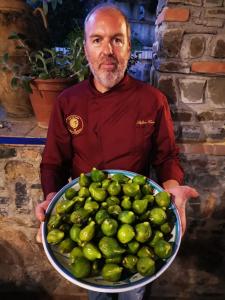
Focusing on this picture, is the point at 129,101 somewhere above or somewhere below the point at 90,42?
below

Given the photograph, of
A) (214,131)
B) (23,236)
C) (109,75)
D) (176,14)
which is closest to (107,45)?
(109,75)

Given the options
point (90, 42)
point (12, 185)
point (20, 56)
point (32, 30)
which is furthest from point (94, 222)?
point (32, 30)

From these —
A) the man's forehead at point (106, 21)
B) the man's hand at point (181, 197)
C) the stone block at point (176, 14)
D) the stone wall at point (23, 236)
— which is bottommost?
the stone wall at point (23, 236)

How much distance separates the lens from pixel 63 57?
1.69 meters

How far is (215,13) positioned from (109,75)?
690mm

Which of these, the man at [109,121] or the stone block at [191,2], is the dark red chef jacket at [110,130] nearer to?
the man at [109,121]

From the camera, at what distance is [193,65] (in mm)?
1579

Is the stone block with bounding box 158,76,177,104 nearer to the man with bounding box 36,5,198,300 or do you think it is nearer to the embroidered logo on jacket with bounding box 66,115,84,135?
the man with bounding box 36,5,198,300

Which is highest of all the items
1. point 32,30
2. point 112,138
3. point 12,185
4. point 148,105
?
point 32,30

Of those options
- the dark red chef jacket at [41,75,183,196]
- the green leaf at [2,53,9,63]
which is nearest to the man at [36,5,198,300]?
the dark red chef jacket at [41,75,183,196]

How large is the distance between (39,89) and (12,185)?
655 millimetres

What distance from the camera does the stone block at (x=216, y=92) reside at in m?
1.63

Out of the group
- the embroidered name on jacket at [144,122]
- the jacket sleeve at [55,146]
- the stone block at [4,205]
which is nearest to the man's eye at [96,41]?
the jacket sleeve at [55,146]

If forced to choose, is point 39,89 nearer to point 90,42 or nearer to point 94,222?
point 90,42
